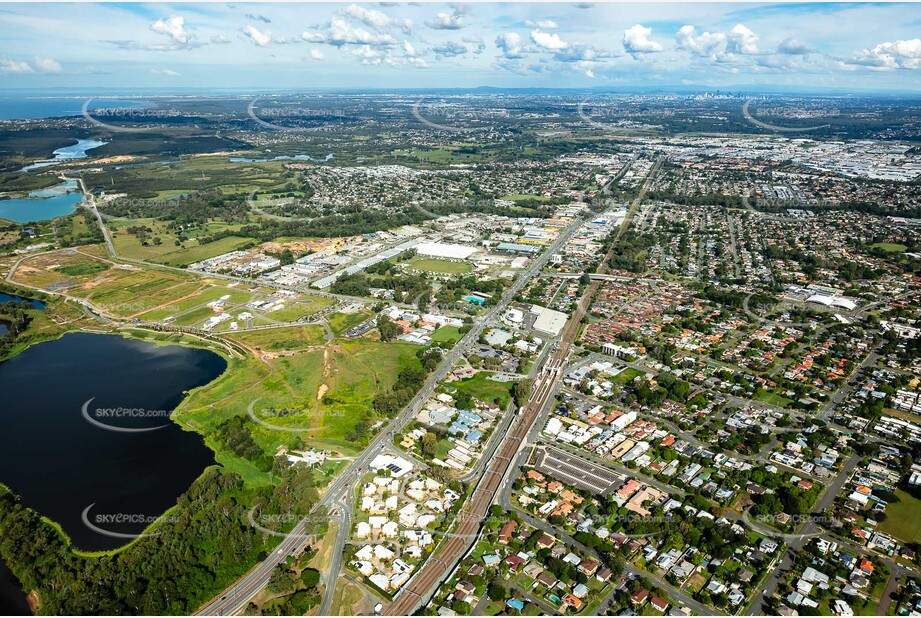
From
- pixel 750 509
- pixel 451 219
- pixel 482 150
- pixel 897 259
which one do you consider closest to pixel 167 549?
pixel 750 509

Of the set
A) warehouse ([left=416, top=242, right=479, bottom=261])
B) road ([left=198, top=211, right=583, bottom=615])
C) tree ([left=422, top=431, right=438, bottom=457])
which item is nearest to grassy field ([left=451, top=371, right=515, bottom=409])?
road ([left=198, top=211, right=583, bottom=615])

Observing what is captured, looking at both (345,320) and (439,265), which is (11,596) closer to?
(345,320)

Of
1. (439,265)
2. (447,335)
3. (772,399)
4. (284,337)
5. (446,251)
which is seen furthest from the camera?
(446,251)

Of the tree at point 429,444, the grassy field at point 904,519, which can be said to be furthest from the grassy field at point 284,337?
→ the grassy field at point 904,519

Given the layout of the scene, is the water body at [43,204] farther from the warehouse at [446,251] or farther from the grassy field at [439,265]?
the grassy field at [439,265]

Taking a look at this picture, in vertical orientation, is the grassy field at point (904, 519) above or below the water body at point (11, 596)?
above

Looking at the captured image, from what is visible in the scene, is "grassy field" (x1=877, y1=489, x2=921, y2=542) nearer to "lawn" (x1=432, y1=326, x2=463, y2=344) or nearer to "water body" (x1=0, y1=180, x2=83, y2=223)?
"lawn" (x1=432, y1=326, x2=463, y2=344)

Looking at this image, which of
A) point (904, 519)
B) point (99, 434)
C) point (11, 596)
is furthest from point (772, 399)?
point (99, 434)
